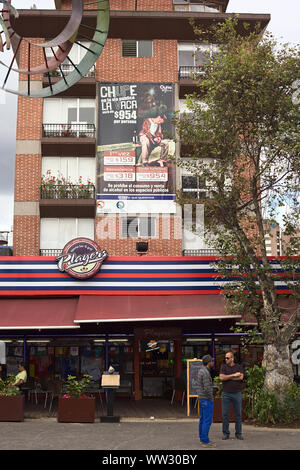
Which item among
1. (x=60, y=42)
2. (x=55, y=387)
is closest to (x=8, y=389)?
(x=55, y=387)

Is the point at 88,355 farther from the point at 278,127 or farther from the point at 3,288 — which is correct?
the point at 278,127

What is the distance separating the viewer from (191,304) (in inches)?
A: 750

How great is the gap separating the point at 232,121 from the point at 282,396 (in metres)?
8.03

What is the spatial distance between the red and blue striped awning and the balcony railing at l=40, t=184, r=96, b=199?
174 inches

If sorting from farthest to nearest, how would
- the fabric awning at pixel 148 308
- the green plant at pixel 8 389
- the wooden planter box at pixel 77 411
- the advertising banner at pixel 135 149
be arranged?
1. the advertising banner at pixel 135 149
2. the fabric awning at pixel 148 308
3. the green plant at pixel 8 389
4. the wooden planter box at pixel 77 411

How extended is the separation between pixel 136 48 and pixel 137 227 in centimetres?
881

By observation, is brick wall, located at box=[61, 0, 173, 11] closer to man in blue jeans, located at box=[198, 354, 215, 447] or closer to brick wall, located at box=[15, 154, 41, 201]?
brick wall, located at box=[15, 154, 41, 201]

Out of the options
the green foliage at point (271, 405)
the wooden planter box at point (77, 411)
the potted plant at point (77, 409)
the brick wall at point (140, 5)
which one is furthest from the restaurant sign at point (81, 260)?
the brick wall at point (140, 5)

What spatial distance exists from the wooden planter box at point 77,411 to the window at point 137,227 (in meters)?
10.1

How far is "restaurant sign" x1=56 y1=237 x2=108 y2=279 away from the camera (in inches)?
790

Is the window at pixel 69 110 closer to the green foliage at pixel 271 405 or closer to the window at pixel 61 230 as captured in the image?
the window at pixel 61 230

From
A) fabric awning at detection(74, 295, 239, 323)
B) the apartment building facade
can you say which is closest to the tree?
fabric awning at detection(74, 295, 239, 323)

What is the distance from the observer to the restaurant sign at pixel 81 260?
2006 cm
